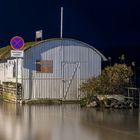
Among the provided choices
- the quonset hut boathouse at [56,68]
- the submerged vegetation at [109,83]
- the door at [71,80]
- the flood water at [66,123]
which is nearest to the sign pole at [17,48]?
the quonset hut boathouse at [56,68]

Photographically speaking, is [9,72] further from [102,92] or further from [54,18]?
[54,18]

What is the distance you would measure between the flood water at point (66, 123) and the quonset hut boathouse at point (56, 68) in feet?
8.54

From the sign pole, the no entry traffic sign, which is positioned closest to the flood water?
the sign pole

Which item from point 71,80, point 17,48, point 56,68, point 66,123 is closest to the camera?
point 66,123

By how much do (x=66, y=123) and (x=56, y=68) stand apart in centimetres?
912

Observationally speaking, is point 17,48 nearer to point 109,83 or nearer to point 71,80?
point 71,80

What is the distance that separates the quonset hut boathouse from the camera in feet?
81.4

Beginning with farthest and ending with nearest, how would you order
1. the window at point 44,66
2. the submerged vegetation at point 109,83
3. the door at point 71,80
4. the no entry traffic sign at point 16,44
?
the door at point 71,80 < the window at point 44,66 < the no entry traffic sign at point 16,44 < the submerged vegetation at point 109,83

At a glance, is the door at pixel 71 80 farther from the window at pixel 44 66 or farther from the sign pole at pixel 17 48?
the sign pole at pixel 17 48

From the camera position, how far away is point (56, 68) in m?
25.3

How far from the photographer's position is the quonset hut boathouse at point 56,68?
24.8 meters

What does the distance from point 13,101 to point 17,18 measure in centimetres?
2250

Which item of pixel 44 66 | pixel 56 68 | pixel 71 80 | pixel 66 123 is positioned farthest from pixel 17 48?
pixel 66 123

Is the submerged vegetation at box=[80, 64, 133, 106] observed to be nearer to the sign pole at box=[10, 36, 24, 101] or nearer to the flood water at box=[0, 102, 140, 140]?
the flood water at box=[0, 102, 140, 140]
